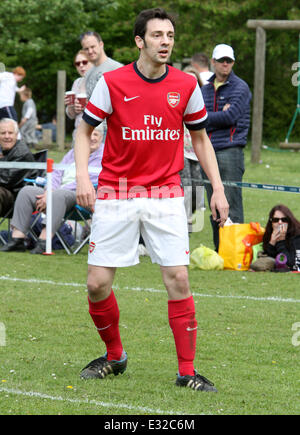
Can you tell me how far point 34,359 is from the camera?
6.17 m

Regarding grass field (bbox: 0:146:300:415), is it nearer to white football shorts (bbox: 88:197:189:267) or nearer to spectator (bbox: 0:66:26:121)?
white football shorts (bbox: 88:197:189:267)

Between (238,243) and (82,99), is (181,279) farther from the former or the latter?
(82,99)

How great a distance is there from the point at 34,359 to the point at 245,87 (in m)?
5.23

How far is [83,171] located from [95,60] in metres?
5.88

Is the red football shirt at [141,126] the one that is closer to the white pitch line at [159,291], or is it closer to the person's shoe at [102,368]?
the person's shoe at [102,368]

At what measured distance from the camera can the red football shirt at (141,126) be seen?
5.44 metres

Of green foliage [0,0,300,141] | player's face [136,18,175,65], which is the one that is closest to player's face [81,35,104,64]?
player's face [136,18,175,65]

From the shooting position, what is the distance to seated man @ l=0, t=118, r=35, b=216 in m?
11.0

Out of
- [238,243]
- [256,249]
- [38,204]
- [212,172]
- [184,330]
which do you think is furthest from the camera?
[38,204]

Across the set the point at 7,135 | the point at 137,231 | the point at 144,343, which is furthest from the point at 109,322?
the point at 7,135

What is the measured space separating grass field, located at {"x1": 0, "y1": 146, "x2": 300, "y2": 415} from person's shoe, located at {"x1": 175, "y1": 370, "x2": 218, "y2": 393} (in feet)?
0.20

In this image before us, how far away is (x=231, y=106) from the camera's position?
10.3 meters
